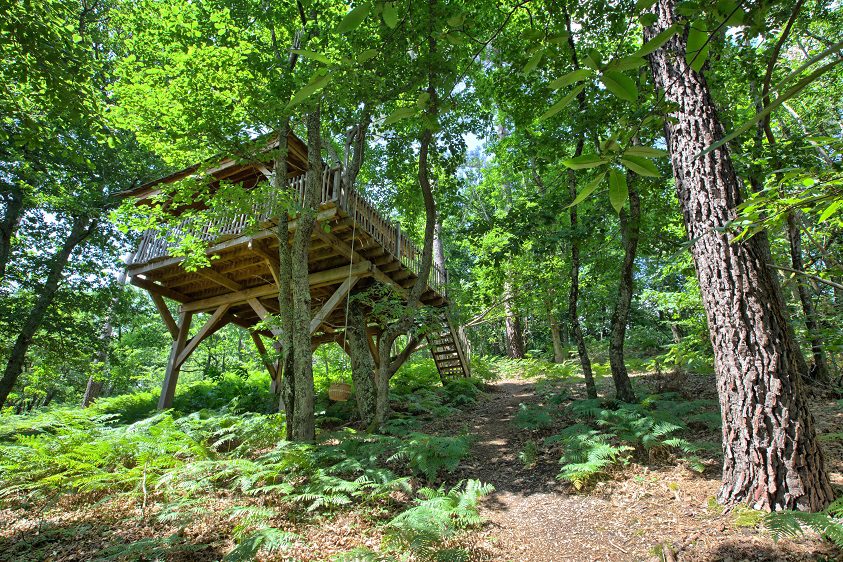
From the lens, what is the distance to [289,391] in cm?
612

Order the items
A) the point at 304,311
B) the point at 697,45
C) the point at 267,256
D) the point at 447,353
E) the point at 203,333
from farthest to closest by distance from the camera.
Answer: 1. the point at 447,353
2. the point at 203,333
3. the point at 267,256
4. the point at 304,311
5. the point at 697,45

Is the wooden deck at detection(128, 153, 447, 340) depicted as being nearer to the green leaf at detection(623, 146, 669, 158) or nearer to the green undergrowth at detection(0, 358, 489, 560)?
the green undergrowth at detection(0, 358, 489, 560)

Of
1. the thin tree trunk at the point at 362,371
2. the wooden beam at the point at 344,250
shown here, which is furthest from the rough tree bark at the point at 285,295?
the thin tree trunk at the point at 362,371

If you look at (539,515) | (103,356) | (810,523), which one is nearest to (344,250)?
(539,515)

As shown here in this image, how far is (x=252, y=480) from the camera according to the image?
4.40m

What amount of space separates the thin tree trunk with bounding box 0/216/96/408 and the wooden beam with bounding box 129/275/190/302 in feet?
10.1

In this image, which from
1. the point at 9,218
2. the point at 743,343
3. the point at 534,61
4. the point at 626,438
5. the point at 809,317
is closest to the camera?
the point at 534,61

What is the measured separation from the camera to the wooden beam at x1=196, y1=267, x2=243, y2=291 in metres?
9.64

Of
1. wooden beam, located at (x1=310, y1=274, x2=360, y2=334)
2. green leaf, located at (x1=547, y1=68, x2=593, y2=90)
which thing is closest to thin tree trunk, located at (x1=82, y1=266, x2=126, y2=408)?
wooden beam, located at (x1=310, y1=274, x2=360, y2=334)

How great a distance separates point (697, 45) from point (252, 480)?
16.3 feet

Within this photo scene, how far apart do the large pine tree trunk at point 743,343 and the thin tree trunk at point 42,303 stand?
14.1 metres

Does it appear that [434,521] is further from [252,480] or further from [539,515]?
[252,480]

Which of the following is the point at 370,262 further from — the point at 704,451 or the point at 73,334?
the point at 73,334

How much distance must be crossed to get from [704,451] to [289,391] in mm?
5264
